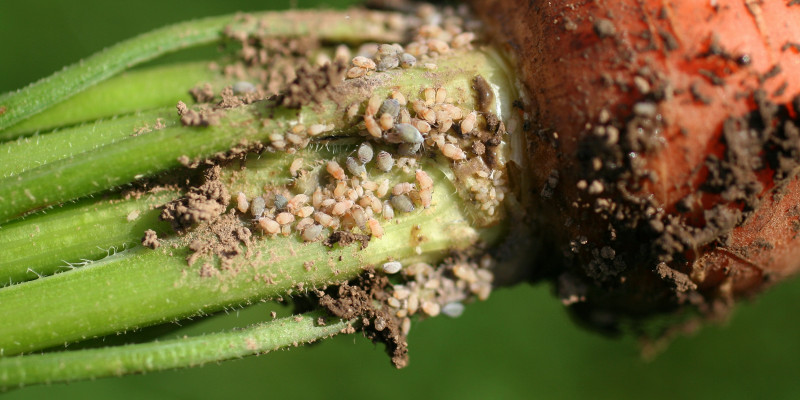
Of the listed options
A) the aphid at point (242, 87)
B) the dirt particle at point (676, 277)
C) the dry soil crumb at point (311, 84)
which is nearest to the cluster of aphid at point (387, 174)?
the dry soil crumb at point (311, 84)

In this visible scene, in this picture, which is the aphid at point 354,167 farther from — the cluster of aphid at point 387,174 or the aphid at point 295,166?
the aphid at point 295,166

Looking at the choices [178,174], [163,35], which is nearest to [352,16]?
[163,35]

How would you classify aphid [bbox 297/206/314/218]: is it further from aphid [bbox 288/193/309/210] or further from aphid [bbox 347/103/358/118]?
aphid [bbox 347/103/358/118]

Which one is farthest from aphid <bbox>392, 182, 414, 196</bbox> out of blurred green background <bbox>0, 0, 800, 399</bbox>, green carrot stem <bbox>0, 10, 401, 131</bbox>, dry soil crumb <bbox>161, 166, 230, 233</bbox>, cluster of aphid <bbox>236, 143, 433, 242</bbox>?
blurred green background <bbox>0, 0, 800, 399</bbox>

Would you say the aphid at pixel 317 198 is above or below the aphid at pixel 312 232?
above

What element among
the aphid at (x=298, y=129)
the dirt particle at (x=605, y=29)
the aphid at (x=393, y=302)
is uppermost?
the aphid at (x=298, y=129)

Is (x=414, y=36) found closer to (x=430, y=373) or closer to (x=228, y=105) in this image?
(x=228, y=105)

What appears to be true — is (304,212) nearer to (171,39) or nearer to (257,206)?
(257,206)
